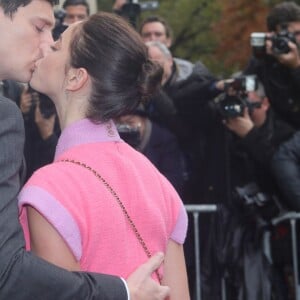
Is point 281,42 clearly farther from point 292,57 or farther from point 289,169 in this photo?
point 289,169

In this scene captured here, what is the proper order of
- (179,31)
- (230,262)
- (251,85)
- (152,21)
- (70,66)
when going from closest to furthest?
1. (70,66)
2. (230,262)
3. (251,85)
4. (152,21)
5. (179,31)

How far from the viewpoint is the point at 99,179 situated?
2.24 metres

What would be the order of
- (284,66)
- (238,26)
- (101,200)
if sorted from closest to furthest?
(101,200) → (284,66) → (238,26)

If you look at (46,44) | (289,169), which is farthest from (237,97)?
(46,44)

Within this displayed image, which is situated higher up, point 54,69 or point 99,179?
point 54,69

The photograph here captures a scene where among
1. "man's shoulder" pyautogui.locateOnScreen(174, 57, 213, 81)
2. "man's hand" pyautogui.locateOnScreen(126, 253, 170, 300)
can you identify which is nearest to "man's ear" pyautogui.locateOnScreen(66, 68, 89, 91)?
"man's hand" pyautogui.locateOnScreen(126, 253, 170, 300)

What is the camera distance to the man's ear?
2334 mm

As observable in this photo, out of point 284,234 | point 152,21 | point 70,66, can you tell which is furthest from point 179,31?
point 70,66

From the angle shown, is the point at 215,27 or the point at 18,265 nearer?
the point at 18,265

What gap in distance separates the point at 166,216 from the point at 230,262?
2.41 metres

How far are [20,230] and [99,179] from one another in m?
0.30

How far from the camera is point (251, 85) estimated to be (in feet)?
16.7

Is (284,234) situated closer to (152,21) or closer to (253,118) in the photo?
(253,118)

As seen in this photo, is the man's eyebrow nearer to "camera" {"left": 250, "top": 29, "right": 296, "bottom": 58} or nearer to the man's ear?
the man's ear
